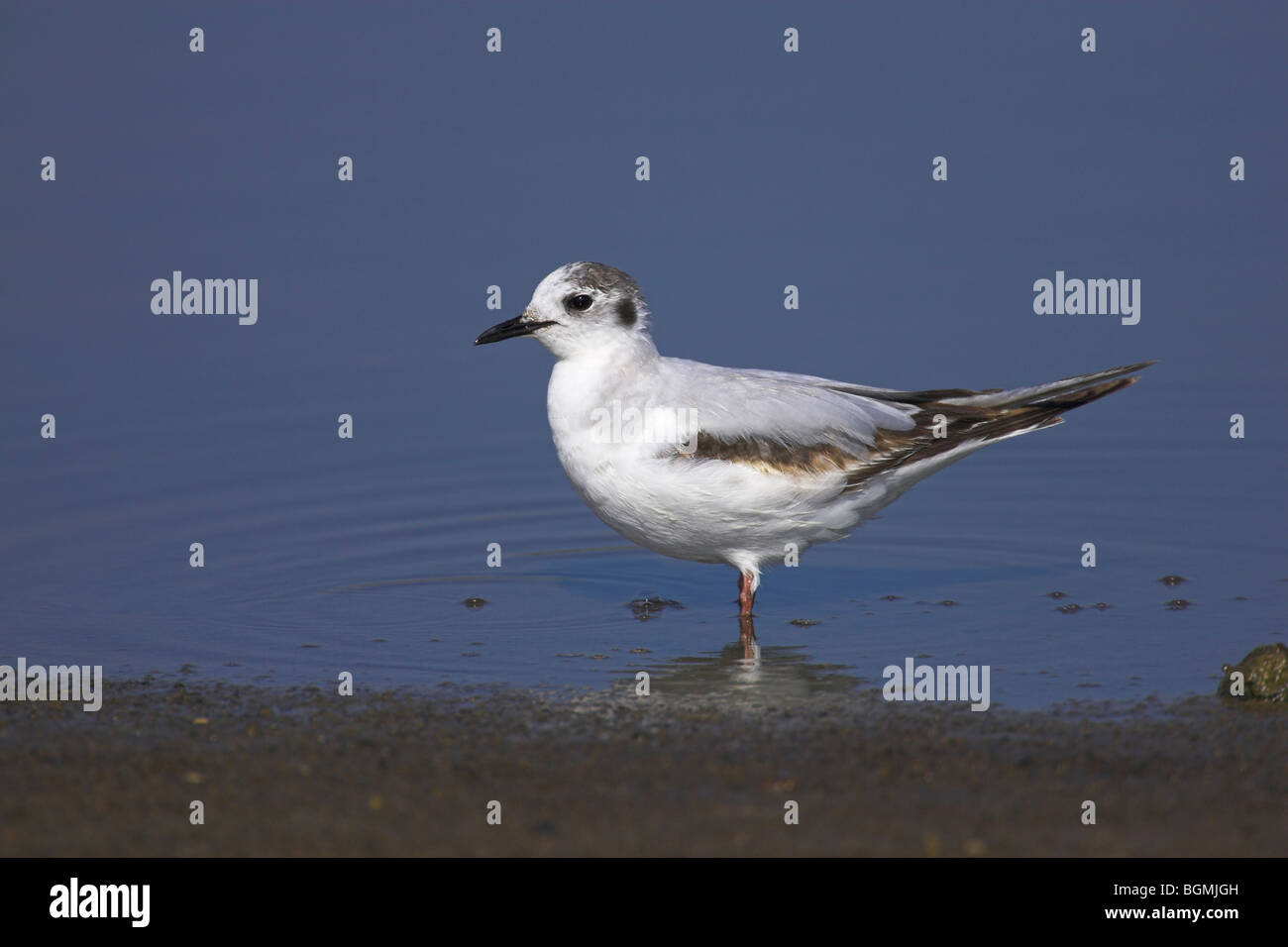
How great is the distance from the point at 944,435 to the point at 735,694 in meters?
2.47

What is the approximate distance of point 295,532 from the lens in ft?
40.5

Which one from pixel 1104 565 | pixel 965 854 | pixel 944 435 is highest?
pixel 944 435

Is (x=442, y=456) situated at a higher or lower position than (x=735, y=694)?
higher

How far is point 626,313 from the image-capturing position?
1078 centimetres

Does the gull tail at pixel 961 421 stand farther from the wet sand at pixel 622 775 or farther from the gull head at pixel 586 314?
the wet sand at pixel 622 775

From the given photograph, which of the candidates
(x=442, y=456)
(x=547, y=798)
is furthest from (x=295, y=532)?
(x=547, y=798)

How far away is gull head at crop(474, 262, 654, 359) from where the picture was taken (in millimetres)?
10719

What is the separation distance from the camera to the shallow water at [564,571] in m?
9.84

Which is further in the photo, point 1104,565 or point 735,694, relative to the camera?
point 1104,565

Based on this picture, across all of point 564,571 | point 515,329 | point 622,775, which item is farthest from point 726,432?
point 622,775

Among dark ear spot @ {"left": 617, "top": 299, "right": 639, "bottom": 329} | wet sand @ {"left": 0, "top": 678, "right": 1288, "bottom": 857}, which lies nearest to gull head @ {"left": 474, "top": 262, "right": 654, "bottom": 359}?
dark ear spot @ {"left": 617, "top": 299, "right": 639, "bottom": 329}

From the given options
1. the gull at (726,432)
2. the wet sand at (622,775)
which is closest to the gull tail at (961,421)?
the gull at (726,432)

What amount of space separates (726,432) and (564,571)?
201 centimetres

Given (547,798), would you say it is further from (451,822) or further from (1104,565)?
(1104,565)
